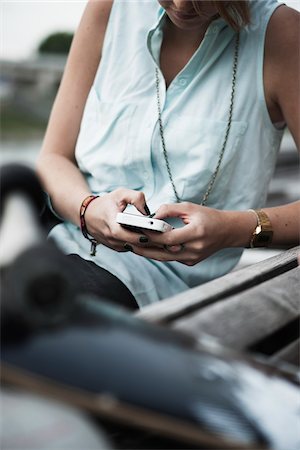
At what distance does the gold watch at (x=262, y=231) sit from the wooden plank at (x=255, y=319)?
294 mm

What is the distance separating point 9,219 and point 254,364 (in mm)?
276

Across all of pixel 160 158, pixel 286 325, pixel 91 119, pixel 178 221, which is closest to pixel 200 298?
pixel 286 325

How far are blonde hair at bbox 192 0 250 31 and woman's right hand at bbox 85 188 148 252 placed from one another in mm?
363

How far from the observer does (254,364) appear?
674 mm

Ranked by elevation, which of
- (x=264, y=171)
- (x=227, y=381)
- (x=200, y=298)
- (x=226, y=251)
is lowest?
(x=226, y=251)

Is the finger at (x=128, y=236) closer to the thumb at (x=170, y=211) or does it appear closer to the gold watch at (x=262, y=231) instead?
the thumb at (x=170, y=211)

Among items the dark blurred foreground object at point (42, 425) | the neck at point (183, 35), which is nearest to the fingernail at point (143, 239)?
the neck at point (183, 35)

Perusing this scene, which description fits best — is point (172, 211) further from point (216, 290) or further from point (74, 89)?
point (74, 89)

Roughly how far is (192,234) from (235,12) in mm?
459

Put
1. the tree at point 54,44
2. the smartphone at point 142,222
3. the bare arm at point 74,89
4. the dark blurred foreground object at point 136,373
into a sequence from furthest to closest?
the tree at point 54,44
the bare arm at point 74,89
the smartphone at point 142,222
the dark blurred foreground object at point 136,373

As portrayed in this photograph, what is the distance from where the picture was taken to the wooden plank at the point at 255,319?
0.80 m

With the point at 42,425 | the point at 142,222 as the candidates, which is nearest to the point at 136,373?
the point at 42,425

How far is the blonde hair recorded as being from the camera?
1301mm

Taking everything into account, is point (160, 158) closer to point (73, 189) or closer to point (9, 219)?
point (73, 189)
